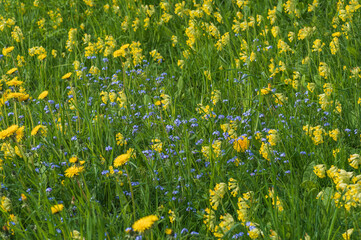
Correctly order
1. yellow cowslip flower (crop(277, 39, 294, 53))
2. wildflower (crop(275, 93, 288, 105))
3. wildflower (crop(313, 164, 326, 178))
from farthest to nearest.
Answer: yellow cowslip flower (crop(277, 39, 294, 53))
wildflower (crop(275, 93, 288, 105))
wildflower (crop(313, 164, 326, 178))

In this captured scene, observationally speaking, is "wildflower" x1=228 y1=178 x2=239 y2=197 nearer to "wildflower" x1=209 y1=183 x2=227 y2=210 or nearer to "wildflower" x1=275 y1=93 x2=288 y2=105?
"wildflower" x1=209 y1=183 x2=227 y2=210

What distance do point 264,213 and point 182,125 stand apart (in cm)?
98

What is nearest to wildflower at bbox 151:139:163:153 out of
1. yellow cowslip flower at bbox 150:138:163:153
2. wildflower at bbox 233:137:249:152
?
yellow cowslip flower at bbox 150:138:163:153

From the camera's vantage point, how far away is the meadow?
2.26 meters

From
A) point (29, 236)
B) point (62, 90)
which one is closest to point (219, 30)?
point (62, 90)

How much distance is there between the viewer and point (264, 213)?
2479 mm

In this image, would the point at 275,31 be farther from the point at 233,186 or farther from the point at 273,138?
the point at 233,186

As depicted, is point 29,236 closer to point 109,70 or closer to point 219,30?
point 109,70

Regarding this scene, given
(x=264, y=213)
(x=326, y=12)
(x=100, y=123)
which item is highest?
(x=326, y=12)

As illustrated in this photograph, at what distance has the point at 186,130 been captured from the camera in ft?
9.57

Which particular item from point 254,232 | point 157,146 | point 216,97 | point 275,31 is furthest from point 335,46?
point 254,232

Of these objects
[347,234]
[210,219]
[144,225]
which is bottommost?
[210,219]

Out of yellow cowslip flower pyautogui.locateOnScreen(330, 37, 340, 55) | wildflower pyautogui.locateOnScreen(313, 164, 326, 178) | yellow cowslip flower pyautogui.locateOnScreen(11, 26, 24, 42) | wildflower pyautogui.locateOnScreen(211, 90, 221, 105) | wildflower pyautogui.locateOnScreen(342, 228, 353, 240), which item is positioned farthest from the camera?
yellow cowslip flower pyautogui.locateOnScreen(11, 26, 24, 42)

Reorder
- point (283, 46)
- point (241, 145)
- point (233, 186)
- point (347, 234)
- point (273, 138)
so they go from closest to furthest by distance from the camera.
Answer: point (347, 234)
point (233, 186)
point (273, 138)
point (241, 145)
point (283, 46)
